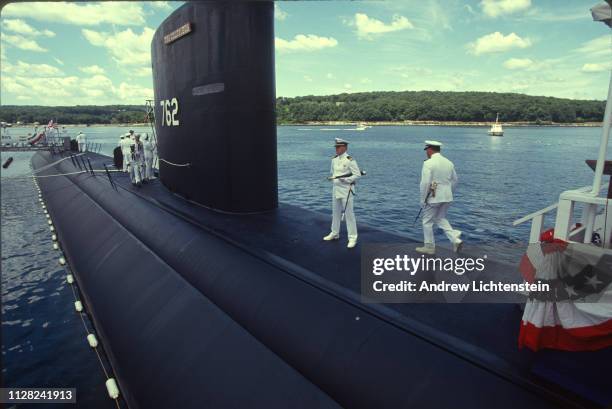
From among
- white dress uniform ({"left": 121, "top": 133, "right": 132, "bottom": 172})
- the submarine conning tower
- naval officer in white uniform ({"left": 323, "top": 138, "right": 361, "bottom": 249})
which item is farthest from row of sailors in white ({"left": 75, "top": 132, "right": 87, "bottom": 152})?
naval officer in white uniform ({"left": 323, "top": 138, "right": 361, "bottom": 249})

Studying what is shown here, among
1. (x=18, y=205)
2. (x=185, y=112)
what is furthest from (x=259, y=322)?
(x=18, y=205)

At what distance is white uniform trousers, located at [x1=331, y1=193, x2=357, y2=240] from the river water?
4237 millimetres

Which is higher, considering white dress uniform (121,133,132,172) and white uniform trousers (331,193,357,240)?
white dress uniform (121,133,132,172)

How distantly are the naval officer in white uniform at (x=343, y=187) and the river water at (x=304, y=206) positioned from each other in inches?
169

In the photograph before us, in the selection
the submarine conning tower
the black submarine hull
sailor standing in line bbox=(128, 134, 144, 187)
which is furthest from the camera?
sailor standing in line bbox=(128, 134, 144, 187)

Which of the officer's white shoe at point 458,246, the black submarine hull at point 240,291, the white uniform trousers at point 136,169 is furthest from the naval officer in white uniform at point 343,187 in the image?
the white uniform trousers at point 136,169

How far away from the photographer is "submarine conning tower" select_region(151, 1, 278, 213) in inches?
289

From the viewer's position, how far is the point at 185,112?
28.6ft

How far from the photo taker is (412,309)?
4414 mm

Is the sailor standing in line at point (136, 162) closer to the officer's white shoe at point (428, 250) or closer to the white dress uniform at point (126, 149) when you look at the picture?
the white dress uniform at point (126, 149)

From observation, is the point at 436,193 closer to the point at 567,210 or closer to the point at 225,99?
the point at 567,210

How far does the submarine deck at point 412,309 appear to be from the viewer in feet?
10.1

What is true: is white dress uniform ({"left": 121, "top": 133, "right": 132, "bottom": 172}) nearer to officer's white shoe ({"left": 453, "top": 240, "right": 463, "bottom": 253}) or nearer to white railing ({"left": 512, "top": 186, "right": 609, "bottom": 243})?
officer's white shoe ({"left": 453, "top": 240, "right": 463, "bottom": 253})

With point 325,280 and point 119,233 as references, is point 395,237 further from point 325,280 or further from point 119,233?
point 119,233
